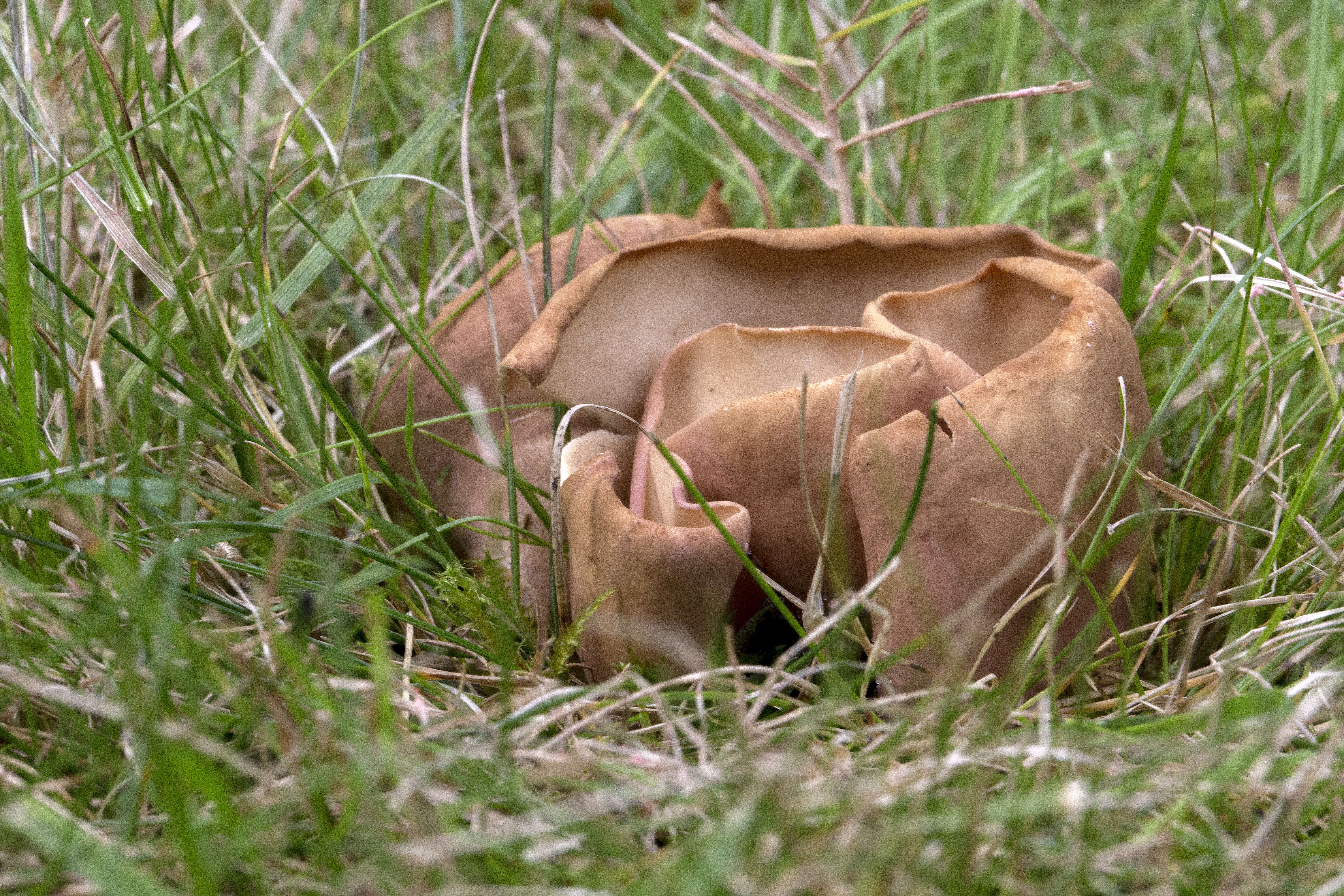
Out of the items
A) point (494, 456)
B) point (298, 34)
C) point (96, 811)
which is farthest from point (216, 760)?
point (298, 34)

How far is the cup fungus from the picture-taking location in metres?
1.53

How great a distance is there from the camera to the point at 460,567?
172 cm

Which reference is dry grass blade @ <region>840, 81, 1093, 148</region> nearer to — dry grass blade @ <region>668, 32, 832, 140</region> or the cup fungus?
dry grass blade @ <region>668, 32, 832, 140</region>

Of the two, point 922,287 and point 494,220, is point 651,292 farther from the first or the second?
point 494,220

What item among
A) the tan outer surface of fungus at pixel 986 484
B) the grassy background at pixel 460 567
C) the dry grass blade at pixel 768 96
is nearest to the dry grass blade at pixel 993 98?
the dry grass blade at pixel 768 96

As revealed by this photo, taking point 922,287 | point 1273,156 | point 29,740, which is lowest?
point 29,740

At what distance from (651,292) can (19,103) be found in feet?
4.17

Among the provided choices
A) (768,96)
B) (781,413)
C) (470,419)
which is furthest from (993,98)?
(470,419)

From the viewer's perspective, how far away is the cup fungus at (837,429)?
1526 millimetres

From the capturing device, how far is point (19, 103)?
203 centimetres

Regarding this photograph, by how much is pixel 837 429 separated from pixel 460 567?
64cm

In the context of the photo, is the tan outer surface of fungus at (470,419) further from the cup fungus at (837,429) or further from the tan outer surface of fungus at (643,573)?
the tan outer surface of fungus at (643,573)

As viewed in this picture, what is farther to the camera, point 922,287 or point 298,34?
point 298,34

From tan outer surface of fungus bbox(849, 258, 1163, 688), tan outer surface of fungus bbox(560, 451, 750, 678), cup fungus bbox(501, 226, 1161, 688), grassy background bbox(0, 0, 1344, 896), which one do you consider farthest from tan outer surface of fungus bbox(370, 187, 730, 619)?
tan outer surface of fungus bbox(849, 258, 1163, 688)
